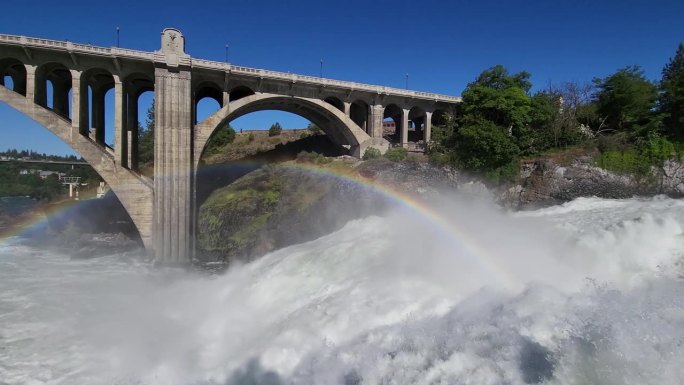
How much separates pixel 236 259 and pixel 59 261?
402 inches

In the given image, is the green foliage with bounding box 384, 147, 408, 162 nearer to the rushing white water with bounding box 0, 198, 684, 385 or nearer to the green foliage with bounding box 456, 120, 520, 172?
the green foliage with bounding box 456, 120, 520, 172

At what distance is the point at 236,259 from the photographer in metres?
19.0

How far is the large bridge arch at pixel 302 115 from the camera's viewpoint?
75.2 ft

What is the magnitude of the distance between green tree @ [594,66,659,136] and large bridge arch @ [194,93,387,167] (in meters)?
13.9

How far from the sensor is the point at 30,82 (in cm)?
1928

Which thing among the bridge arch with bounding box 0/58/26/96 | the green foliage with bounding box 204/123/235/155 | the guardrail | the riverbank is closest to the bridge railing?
the guardrail

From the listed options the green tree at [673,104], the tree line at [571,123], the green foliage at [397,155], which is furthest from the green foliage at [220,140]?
the green tree at [673,104]

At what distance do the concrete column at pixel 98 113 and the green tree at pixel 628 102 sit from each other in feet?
103

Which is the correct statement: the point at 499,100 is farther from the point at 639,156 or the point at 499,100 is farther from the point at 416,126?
the point at 416,126

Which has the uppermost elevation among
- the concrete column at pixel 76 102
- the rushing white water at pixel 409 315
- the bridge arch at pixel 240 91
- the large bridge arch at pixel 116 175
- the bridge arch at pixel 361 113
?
the bridge arch at pixel 240 91

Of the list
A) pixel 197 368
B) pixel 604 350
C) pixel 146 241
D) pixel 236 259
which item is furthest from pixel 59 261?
pixel 604 350

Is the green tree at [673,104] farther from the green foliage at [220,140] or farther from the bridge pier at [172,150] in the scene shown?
the green foliage at [220,140]

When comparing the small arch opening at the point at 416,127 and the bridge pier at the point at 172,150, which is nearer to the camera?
the bridge pier at the point at 172,150

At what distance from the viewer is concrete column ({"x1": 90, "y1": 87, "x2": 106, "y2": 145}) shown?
78.4ft
